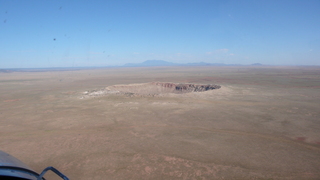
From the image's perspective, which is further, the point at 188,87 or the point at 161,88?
the point at 161,88

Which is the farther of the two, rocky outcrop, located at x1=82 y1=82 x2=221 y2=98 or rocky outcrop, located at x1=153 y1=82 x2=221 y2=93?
rocky outcrop, located at x1=82 y1=82 x2=221 y2=98

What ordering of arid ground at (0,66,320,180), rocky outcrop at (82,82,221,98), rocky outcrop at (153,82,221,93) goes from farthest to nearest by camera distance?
rocky outcrop at (82,82,221,98), rocky outcrop at (153,82,221,93), arid ground at (0,66,320,180)

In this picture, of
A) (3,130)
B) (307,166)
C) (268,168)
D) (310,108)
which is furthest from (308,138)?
(3,130)

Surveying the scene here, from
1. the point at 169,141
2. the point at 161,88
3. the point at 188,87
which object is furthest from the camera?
the point at 161,88

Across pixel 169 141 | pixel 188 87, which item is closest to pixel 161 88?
pixel 188 87

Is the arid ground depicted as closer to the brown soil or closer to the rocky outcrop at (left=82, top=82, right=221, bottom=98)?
the rocky outcrop at (left=82, top=82, right=221, bottom=98)

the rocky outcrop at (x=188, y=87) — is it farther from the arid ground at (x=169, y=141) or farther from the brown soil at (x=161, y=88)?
the arid ground at (x=169, y=141)

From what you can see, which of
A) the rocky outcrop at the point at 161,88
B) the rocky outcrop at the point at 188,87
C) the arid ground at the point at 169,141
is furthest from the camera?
the rocky outcrop at the point at 161,88

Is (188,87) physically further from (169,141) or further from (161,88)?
(169,141)

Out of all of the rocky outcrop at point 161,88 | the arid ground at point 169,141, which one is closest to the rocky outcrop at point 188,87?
the rocky outcrop at point 161,88

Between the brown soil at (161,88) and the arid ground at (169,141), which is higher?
the brown soil at (161,88)

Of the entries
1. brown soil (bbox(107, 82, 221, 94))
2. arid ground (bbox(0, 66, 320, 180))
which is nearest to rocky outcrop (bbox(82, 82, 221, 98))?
brown soil (bbox(107, 82, 221, 94))

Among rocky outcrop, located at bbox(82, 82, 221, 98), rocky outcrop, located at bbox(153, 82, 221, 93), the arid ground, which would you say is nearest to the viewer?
the arid ground

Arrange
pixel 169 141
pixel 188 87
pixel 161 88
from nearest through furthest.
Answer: pixel 169 141 → pixel 188 87 → pixel 161 88
